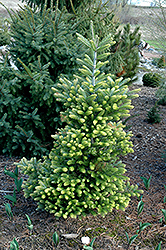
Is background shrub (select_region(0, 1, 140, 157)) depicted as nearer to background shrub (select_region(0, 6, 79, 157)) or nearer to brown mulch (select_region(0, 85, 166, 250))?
background shrub (select_region(0, 6, 79, 157))

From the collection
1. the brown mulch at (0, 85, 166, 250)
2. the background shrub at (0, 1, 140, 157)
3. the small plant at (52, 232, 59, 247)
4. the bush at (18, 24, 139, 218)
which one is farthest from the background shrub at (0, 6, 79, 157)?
the small plant at (52, 232, 59, 247)

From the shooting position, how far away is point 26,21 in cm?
294

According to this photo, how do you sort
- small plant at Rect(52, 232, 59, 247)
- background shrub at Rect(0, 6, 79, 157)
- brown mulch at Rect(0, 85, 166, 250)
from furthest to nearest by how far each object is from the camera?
1. background shrub at Rect(0, 6, 79, 157)
2. brown mulch at Rect(0, 85, 166, 250)
3. small plant at Rect(52, 232, 59, 247)

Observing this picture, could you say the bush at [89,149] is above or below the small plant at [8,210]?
above

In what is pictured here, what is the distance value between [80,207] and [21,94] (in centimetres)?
201

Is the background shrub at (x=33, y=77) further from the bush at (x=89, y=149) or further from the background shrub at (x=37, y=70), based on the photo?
the bush at (x=89, y=149)

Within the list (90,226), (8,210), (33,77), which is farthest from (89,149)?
(33,77)

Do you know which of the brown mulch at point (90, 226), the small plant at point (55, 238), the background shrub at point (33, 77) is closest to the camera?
the small plant at point (55, 238)

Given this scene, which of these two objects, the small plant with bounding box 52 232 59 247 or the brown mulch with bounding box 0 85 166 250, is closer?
the small plant with bounding box 52 232 59 247

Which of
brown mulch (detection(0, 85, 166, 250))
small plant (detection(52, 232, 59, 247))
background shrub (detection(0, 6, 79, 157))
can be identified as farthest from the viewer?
background shrub (detection(0, 6, 79, 157))

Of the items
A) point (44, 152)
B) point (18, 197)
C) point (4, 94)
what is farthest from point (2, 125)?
point (18, 197)

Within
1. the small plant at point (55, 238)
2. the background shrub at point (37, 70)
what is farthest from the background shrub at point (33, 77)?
the small plant at point (55, 238)

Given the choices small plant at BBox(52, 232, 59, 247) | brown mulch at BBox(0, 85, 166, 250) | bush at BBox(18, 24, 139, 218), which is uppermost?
bush at BBox(18, 24, 139, 218)

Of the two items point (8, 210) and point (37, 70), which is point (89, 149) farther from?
point (37, 70)
